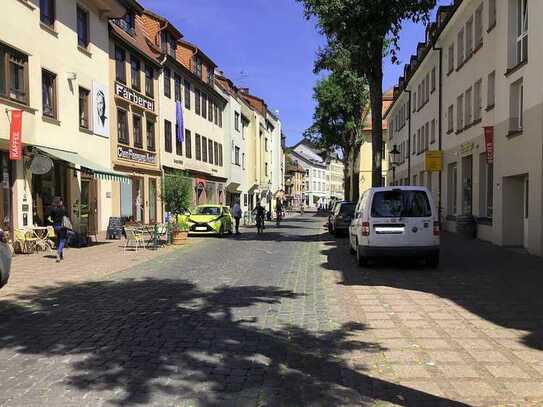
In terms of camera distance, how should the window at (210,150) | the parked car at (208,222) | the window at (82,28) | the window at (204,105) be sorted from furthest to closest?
the window at (210,150), the window at (204,105), the parked car at (208,222), the window at (82,28)

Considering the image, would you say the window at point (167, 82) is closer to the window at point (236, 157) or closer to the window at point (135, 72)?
the window at point (135, 72)

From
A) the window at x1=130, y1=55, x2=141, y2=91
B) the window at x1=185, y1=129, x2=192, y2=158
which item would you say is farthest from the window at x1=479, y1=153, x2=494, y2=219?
the window at x1=185, y1=129, x2=192, y2=158

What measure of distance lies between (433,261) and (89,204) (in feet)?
46.6

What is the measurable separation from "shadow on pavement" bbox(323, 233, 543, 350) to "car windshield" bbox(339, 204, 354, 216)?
779cm

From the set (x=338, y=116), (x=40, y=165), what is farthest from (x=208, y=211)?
(x=338, y=116)

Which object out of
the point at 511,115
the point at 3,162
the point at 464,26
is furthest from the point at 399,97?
the point at 3,162

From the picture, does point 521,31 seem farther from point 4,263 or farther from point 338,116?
point 338,116

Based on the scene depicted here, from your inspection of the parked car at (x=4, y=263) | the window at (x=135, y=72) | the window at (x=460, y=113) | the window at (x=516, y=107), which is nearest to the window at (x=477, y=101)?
the window at (x=460, y=113)

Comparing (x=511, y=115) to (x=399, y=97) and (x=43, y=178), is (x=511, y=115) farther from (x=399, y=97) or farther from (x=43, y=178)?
(x=399, y=97)

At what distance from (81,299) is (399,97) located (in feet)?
131

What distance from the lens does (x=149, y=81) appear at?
28.6 m

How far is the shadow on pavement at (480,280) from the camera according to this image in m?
7.36

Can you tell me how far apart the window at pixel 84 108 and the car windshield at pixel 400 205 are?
12931mm

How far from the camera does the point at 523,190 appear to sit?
56.7 ft
